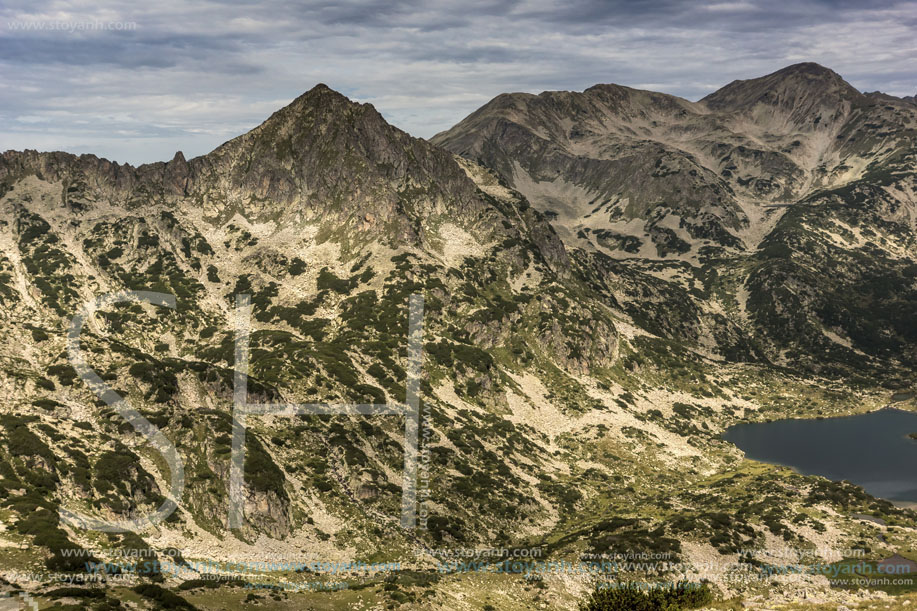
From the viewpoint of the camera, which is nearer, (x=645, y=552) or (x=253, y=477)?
(x=645, y=552)

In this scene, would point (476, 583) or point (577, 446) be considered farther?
point (577, 446)

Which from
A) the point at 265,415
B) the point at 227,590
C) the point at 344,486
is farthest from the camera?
the point at 265,415

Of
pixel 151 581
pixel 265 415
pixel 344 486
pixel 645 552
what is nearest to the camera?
pixel 151 581

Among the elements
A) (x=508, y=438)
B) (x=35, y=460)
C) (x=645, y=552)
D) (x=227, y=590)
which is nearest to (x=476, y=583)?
(x=645, y=552)

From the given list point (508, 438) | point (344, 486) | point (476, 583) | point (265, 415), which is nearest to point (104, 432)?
point (265, 415)

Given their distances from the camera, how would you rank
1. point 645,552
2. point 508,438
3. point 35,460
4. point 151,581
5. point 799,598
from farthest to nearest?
1. point 508,438
2. point 645,552
3. point 35,460
4. point 799,598
5. point 151,581

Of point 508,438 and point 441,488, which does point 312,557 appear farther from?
point 508,438

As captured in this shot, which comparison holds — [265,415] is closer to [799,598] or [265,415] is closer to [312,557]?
[312,557]

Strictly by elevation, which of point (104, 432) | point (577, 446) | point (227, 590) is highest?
point (104, 432)

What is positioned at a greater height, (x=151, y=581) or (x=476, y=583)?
(x=151, y=581)
